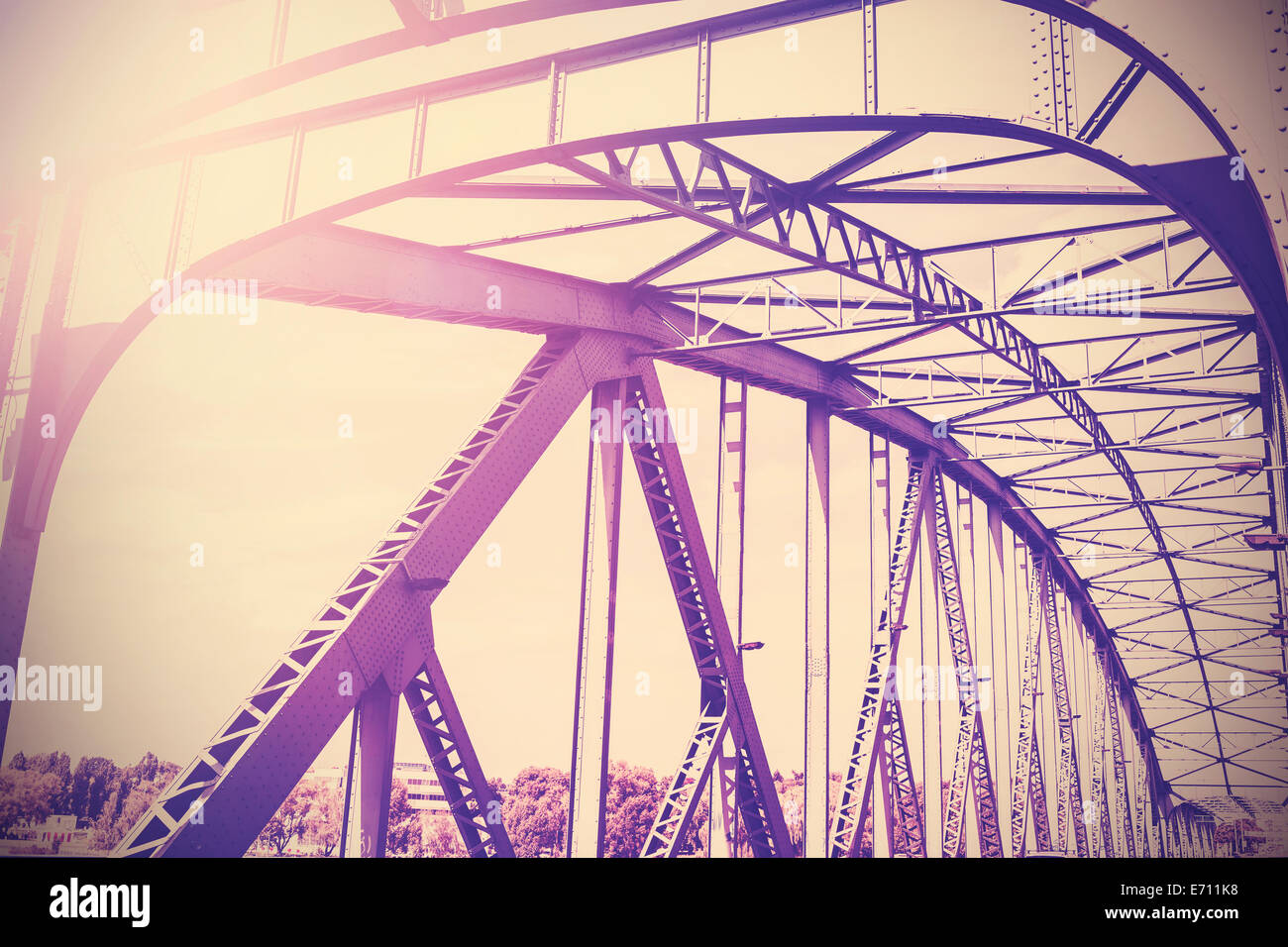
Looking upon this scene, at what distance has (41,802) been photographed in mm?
8562

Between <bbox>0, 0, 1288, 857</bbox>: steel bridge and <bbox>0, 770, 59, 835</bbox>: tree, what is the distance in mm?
500

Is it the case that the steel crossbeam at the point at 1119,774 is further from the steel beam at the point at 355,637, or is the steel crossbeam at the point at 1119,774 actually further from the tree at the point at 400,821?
the steel beam at the point at 355,637

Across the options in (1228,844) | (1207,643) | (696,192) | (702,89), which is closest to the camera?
(702,89)

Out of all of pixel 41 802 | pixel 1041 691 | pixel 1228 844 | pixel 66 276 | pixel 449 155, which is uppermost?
pixel 449 155

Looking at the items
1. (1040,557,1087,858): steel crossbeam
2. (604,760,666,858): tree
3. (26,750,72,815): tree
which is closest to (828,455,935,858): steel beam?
(26,750,72,815): tree

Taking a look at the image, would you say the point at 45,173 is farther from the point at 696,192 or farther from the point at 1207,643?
the point at 1207,643

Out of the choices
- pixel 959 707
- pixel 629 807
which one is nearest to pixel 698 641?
pixel 959 707

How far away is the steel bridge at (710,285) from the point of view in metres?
7.28

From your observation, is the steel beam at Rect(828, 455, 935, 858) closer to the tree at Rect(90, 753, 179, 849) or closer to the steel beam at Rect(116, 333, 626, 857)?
the steel beam at Rect(116, 333, 626, 857)

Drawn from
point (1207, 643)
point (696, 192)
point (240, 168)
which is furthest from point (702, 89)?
point (1207, 643)

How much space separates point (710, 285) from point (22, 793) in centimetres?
1008

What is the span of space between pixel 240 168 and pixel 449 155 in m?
2.33

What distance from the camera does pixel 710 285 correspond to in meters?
14.1

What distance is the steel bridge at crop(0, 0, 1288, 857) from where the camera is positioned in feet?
23.9
